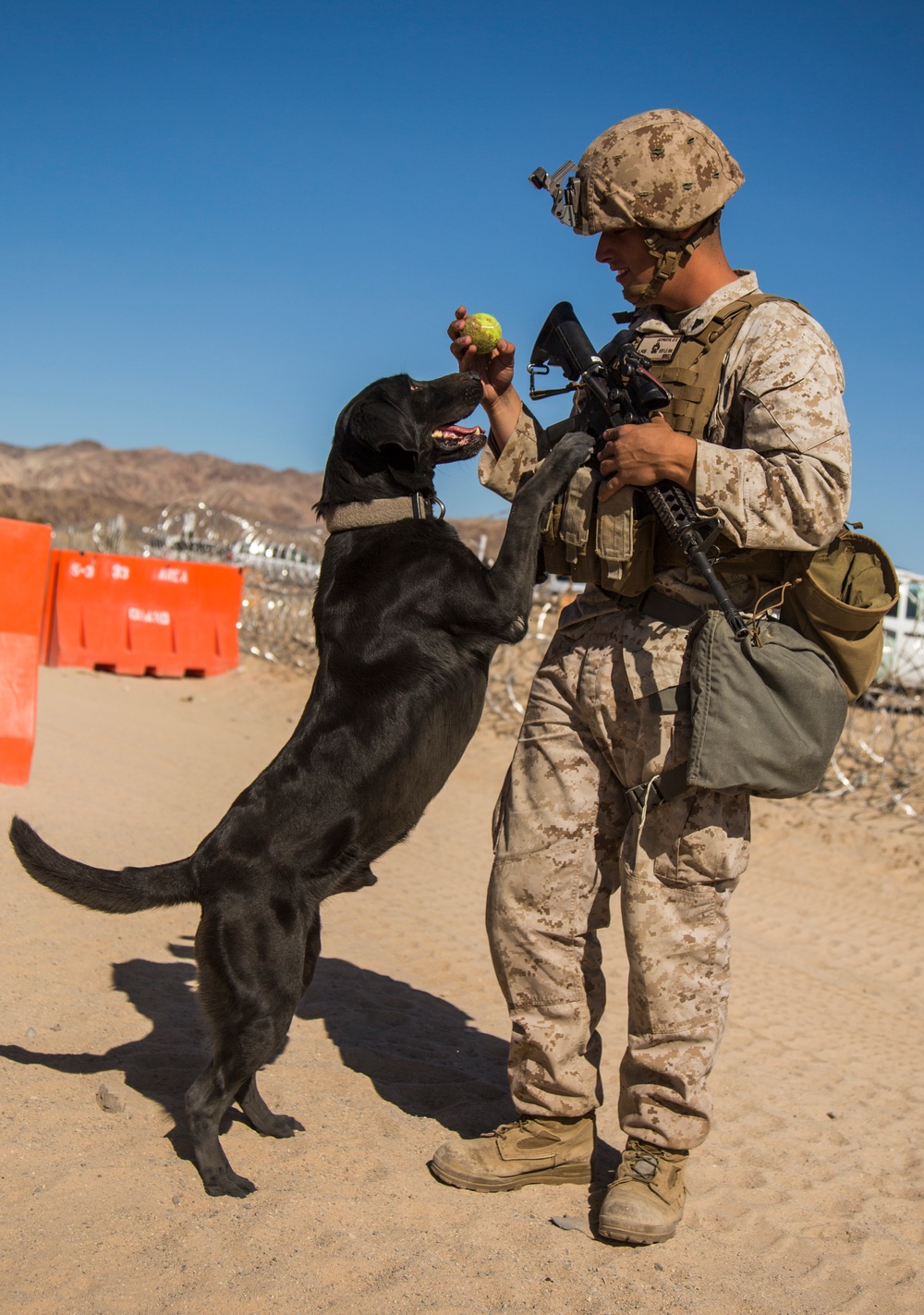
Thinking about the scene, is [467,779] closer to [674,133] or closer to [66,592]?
[66,592]

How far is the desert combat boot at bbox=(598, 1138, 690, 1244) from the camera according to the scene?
8.26 ft

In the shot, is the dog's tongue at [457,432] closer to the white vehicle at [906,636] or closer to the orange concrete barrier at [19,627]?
the orange concrete barrier at [19,627]

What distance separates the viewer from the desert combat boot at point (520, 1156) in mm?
2762

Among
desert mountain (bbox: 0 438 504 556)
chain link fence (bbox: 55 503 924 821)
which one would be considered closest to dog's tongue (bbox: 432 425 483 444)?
chain link fence (bbox: 55 503 924 821)

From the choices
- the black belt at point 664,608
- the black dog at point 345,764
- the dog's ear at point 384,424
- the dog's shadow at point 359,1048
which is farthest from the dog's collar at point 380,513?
the dog's shadow at point 359,1048

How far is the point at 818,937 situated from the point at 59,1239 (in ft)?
16.1

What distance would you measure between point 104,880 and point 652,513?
5.69ft

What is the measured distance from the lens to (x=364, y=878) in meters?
2.95

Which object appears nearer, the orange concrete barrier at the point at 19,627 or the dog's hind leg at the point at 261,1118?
the dog's hind leg at the point at 261,1118

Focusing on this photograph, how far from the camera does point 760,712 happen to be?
2.41 m

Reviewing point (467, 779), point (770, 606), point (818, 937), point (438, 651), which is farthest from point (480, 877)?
point (770, 606)

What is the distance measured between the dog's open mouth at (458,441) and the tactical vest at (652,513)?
67 cm

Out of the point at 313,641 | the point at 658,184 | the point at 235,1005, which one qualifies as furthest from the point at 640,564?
the point at 313,641

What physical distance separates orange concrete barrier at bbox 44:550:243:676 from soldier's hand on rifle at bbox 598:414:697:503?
10866mm
